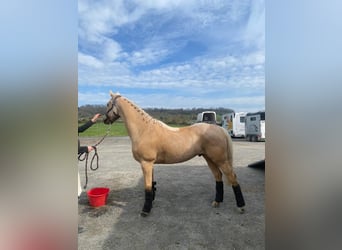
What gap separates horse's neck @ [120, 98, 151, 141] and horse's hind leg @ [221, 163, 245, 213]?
158 centimetres

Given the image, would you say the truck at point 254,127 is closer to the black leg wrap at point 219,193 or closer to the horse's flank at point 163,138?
the black leg wrap at point 219,193

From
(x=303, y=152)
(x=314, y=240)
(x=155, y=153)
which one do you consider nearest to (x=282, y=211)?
(x=314, y=240)

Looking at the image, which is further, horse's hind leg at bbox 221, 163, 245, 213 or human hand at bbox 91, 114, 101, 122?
human hand at bbox 91, 114, 101, 122

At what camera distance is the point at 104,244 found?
2568 mm

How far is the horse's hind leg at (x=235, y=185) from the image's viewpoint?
343 cm

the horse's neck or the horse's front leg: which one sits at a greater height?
the horse's neck

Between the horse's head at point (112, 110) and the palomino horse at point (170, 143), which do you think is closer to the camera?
the palomino horse at point (170, 143)

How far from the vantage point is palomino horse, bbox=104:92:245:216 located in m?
3.53

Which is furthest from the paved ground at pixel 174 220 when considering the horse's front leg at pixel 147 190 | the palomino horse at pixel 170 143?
the palomino horse at pixel 170 143

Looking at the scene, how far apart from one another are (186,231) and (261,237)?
0.97 metres

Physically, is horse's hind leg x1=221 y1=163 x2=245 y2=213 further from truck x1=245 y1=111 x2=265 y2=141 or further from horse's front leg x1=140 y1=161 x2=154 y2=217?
truck x1=245 y1=111 x2=265 y2=141

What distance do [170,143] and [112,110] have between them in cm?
126

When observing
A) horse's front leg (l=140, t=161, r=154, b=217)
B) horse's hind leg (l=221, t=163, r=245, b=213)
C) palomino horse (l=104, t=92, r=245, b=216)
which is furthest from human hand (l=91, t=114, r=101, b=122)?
horse's hind leg (l=221, t=163, r=245, b=213)

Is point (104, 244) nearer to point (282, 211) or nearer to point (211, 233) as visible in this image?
point (211, 233)
